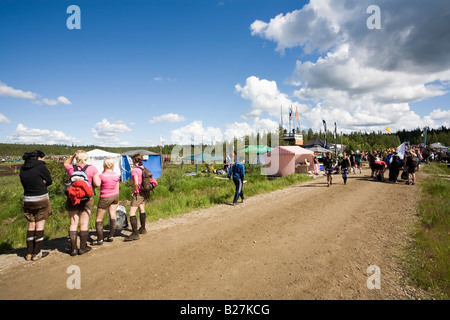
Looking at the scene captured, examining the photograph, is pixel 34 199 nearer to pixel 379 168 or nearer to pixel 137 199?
pixel 137 199

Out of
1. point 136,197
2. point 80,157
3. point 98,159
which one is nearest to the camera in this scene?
point 80,157

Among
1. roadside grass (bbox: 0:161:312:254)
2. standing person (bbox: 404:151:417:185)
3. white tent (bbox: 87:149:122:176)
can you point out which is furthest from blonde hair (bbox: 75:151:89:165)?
white tent (bbox: 87:149:122:176)

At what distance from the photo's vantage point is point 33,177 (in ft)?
14.8

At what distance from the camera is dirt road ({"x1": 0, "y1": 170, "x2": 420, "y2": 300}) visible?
3.40 metres

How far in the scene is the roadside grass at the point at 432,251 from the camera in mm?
3502

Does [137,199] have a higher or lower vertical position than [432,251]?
higher

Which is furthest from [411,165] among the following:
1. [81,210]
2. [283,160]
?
[81,210]

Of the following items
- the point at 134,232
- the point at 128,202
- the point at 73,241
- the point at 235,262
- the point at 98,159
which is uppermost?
the point at 98,159

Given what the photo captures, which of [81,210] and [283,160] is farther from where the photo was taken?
[283,160]

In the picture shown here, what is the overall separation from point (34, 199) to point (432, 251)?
827 centimetres

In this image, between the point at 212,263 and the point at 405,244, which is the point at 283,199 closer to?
the point at 405,244

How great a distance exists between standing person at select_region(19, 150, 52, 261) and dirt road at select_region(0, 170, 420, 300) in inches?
13.2

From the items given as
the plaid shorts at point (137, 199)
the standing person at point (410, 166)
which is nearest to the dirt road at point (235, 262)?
the plaid shorts at point (137, 199)

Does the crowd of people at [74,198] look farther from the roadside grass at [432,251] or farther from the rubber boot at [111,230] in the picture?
the roadside grass at [432,251]
